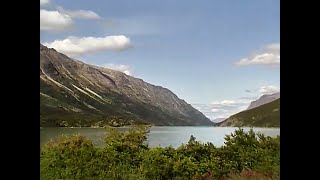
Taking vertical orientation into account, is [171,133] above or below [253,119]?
below

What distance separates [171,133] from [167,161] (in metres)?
0.27

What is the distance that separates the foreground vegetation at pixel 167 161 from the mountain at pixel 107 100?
0.16 m

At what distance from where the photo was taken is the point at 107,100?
374 centimetres

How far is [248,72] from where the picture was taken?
11.1 feet

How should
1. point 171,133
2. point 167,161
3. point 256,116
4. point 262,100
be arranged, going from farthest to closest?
point 167,161, point 171,133, point 256,116, point 262,100

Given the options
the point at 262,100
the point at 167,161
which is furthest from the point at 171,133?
the point at 262,100

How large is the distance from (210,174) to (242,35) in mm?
1208

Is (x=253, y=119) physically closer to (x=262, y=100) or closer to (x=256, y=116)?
(x=256, y=116)

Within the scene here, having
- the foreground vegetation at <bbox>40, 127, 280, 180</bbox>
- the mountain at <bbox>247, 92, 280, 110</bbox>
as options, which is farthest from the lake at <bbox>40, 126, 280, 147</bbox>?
the mountain at <bbox>247, 92, 280, 110</bbox>

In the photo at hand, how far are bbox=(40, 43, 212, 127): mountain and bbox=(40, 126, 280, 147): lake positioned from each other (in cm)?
6

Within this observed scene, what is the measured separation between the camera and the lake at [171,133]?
340cm
